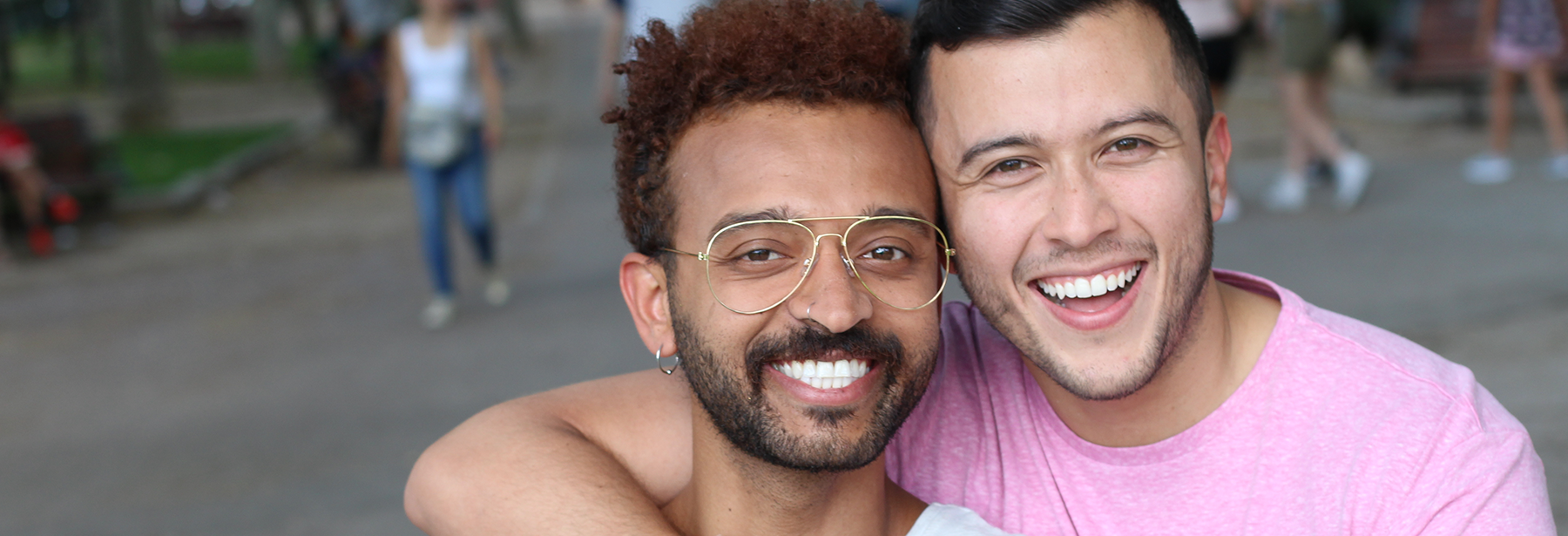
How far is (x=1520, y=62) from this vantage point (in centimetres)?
879

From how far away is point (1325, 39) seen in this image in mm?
8484

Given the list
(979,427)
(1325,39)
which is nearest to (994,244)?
(979,427)

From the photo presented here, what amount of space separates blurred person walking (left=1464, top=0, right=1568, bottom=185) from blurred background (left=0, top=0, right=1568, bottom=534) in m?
0.10

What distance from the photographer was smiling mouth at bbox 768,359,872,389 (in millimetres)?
2086

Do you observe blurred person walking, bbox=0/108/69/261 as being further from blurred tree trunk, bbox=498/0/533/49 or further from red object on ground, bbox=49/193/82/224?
blurred tree trunk, bbox=498/0/533/49

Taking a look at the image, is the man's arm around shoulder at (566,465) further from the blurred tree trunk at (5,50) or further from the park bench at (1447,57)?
the blurred tree trunk at (5,50)

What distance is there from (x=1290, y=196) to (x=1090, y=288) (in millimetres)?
6884

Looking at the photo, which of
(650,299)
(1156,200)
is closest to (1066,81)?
(1156,200)

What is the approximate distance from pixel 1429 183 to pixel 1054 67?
25.4ft

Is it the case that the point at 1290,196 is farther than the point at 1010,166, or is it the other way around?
the point at 1290,196

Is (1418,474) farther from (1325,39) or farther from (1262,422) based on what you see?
(1325,39)

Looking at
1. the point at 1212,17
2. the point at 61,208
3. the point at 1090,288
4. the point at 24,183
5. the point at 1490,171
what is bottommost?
the point at 61,208

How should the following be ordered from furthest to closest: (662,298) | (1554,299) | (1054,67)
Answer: (1554,299)
(662,298)
(1054,67)

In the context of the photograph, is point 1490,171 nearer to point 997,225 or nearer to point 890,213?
point 997,225
